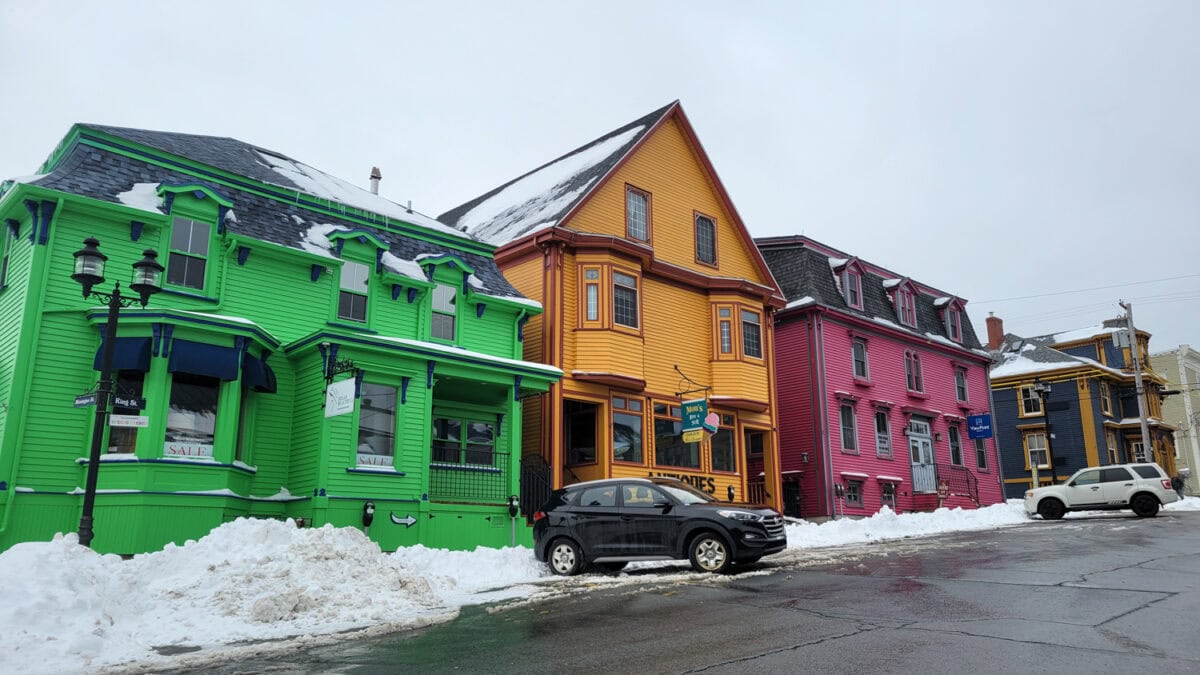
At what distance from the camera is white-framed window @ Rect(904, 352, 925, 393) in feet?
118

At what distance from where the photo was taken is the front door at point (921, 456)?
3484cm

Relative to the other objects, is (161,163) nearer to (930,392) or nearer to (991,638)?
(991,638)

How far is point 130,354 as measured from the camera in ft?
49.8

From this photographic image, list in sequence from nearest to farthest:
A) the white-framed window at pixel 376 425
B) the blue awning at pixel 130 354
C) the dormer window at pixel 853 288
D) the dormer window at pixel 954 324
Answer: the blue awning at pixel 130 354, the white-framed window at pixel 376 425, the dormer window at pixel 853 288, the dormer window at pixel 954 324

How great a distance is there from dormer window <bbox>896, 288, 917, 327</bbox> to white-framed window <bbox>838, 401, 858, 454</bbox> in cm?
657

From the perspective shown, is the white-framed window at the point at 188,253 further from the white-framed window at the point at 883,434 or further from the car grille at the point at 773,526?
the white-framed window at the point at 883,434

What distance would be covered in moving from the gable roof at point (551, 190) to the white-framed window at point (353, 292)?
5.53m

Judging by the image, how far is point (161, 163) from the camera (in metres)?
17.9

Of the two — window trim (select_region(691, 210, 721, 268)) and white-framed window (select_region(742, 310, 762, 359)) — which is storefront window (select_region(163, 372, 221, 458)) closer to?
window trim (select_region(691, 210, 721, 268))

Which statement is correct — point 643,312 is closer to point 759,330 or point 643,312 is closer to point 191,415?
point 759,330

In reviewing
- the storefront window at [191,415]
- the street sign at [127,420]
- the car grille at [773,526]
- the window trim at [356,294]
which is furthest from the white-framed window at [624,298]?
the street sign at [127,420]

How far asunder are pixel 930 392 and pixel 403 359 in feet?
85.7

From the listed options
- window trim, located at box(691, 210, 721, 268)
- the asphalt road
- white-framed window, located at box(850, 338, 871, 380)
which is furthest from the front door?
the asphalt road

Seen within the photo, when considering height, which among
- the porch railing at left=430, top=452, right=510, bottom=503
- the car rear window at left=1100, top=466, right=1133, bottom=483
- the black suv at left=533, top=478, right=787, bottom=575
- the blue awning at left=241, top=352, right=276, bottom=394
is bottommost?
the black suv at left=533, top=478, right=787, bottom=575
